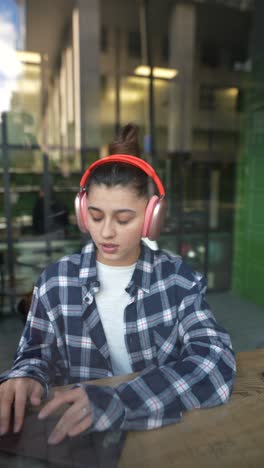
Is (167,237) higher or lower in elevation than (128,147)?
lower

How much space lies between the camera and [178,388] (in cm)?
72

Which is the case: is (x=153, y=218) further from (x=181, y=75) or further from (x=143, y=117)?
(x=181, y=75)

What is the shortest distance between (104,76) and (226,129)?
1798 mm

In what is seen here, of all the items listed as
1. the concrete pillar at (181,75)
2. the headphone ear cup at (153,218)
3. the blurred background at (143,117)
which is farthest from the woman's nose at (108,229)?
the concrete pillar at (181,75)

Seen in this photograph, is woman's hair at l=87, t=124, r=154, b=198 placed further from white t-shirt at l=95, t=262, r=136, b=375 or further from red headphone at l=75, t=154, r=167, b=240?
white t-shirt at l=95, t=262, r=136, b=375

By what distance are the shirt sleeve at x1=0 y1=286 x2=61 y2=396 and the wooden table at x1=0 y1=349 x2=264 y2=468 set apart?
0.34 ft

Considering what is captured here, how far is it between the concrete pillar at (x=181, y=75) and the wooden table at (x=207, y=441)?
14.3ft

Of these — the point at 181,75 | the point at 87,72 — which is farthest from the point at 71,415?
the point at 181,75

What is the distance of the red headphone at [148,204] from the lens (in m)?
0.91

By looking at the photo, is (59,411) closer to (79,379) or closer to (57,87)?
(79,379)

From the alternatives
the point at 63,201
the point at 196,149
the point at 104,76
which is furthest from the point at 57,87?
the point at 196,149

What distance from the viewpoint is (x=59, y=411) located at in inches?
25.0

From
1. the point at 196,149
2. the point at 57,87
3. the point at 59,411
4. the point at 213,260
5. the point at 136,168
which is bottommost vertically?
the point at 213,260

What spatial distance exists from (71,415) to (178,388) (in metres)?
0.23
